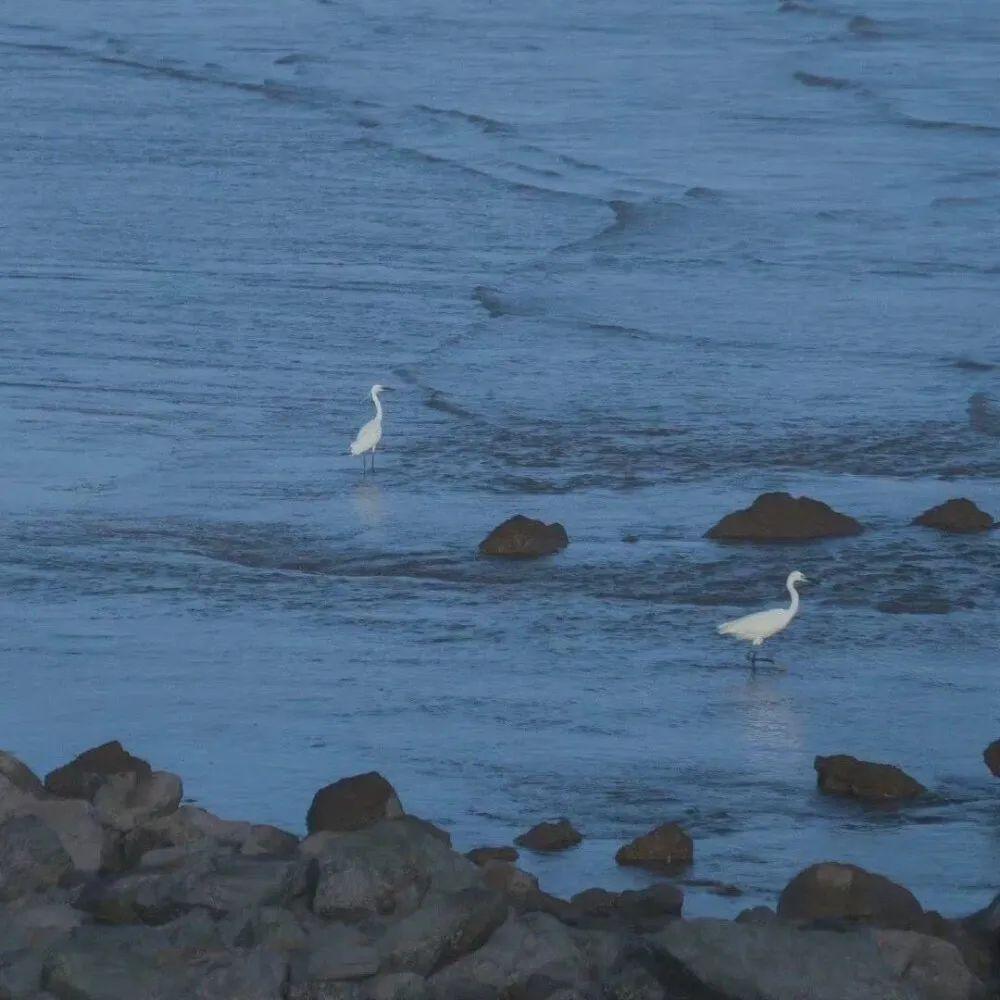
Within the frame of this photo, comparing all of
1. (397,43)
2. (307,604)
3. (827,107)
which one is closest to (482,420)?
(307,604)

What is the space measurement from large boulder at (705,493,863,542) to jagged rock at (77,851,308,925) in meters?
6.62

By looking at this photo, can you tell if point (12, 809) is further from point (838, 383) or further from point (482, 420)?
point (838, 383)

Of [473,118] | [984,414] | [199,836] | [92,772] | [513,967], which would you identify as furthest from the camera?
[473,118]

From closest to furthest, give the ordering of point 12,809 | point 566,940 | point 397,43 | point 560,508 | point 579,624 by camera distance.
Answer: point 566,940 → point 12,809 → point 579,624 → point 560,508 → point 397,43

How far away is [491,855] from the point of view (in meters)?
9.53

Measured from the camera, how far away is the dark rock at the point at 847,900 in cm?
877

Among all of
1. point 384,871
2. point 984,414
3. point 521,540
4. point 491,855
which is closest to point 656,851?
point 491,855

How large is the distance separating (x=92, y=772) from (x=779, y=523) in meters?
6.25

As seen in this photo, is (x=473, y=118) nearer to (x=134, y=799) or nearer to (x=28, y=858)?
(x=134, y=799)

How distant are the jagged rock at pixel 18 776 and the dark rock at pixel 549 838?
2032 mm

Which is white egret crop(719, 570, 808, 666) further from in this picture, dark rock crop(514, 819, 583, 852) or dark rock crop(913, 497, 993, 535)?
dark rock crop(514, 819, 583, 852)

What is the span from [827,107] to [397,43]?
11.8 meters

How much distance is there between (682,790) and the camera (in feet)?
35.5

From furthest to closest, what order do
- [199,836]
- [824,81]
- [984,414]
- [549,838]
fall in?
[824,81] → [984,414] → [549,838] → [199,836]
